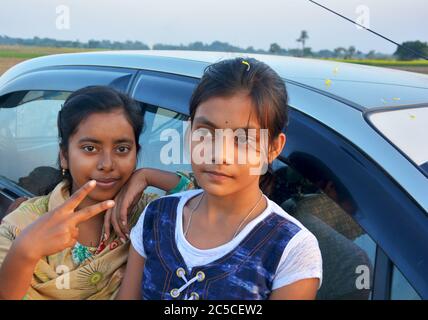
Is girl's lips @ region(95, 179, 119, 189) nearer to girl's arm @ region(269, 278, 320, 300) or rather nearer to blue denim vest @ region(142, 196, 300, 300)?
blue denim vest @ region(142, 196, 300, 300)

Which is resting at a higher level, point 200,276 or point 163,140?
point 163,140

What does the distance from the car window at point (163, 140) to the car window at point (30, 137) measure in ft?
1.78

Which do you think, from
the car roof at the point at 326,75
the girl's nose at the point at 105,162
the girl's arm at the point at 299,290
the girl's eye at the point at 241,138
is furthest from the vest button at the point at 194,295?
the car roof at the point at 326,75

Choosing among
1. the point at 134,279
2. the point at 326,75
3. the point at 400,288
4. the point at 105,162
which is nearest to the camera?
the point at 400,288

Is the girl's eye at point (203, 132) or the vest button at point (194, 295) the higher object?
the girl's eye at point (203, 132)

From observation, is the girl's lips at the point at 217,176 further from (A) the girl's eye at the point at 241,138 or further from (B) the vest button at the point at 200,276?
(B) the vest button at the point at 200,276

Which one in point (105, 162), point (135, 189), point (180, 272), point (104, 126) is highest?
point (104, 126)

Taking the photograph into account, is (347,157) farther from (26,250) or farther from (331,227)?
(26,250)

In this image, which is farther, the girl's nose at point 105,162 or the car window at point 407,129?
the girl's nose at point 105,162

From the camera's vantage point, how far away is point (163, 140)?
6.81 ft

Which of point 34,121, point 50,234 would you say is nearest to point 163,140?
→ point 50,234

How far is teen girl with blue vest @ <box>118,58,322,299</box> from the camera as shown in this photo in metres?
1.36

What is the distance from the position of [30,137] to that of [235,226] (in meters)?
1.74

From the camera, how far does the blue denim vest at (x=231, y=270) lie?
4.45 ft
